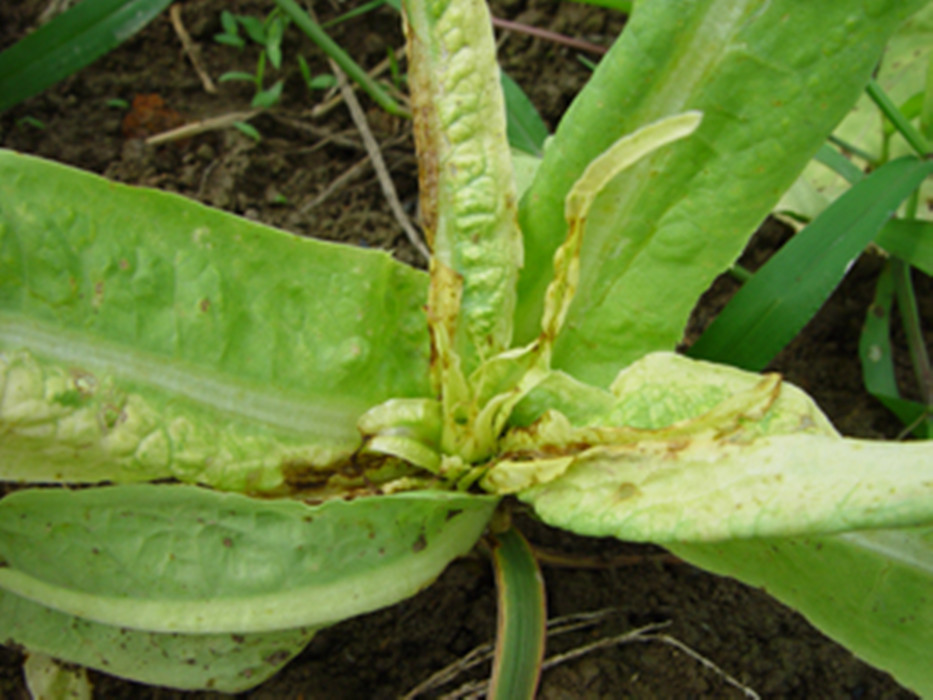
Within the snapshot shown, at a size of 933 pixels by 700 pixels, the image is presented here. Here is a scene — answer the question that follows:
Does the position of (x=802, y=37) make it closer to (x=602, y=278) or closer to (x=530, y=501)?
(x=602, y=278)

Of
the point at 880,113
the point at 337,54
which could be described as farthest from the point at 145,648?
the point at 880,113

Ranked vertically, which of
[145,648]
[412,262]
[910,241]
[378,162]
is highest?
[910,241]

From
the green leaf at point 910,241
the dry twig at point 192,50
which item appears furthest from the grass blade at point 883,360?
the dry twig at point 192,50

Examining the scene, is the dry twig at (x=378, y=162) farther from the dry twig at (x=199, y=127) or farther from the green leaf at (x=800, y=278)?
the green leaf at (x=800, y=278)

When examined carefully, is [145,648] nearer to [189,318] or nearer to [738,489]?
[189,318]

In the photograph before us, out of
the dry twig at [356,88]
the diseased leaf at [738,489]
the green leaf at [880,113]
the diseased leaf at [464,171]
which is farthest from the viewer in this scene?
the dry twig at [356,88]

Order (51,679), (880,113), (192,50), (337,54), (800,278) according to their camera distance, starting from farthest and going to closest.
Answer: (192,50)
(880,113)
(337,54)
(800,278)
(51,679)

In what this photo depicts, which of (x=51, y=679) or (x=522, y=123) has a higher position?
(x=522, y=123)

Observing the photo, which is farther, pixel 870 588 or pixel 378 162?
pixel 378 162
